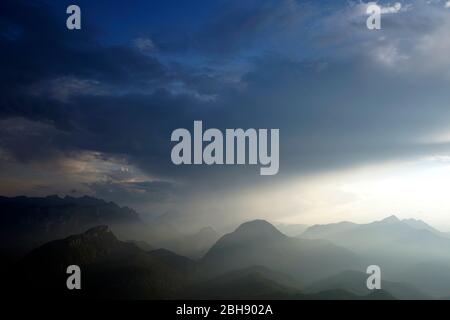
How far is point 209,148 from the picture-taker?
38.4 m
